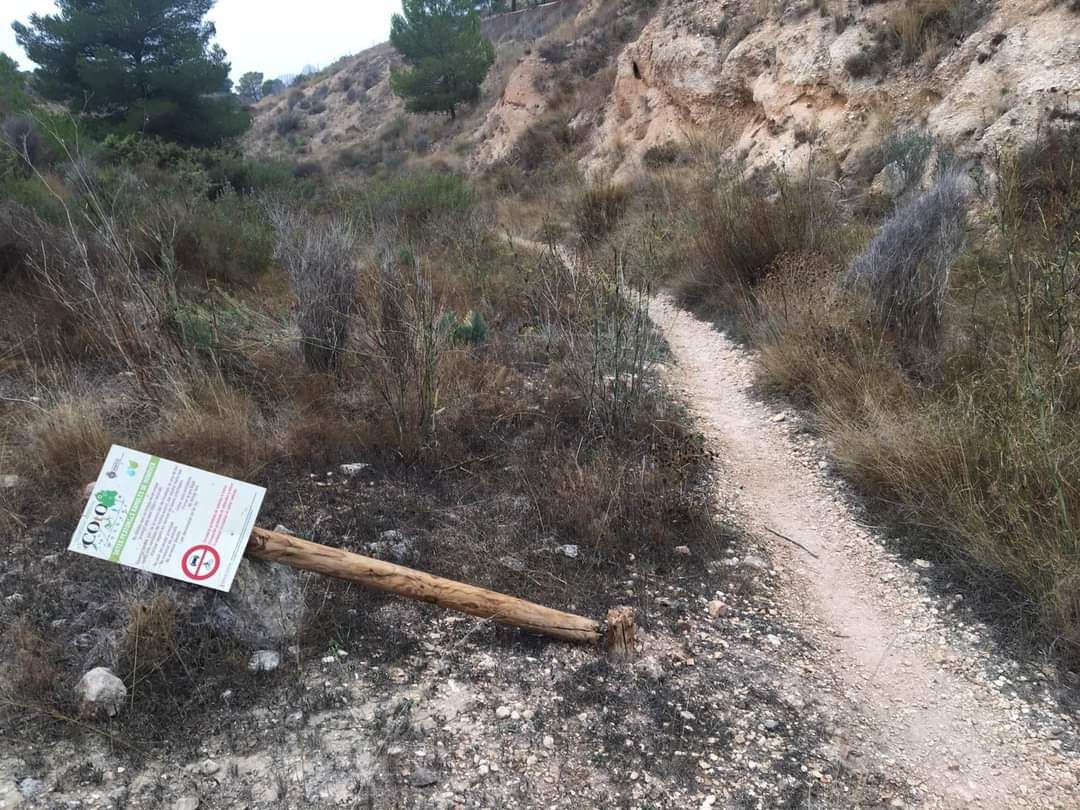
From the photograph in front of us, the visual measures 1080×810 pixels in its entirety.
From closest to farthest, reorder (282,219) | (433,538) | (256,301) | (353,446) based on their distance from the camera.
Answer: (433,538) → (353,446) → (282,219) → (256,301)

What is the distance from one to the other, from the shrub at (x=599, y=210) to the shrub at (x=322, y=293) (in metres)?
4.81

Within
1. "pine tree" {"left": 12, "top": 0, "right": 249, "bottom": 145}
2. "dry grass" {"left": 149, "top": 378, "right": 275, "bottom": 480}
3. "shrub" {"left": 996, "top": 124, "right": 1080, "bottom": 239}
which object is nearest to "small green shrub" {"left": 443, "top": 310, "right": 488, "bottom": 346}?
"dry grass" {"left": 149, "top": 378, "right": 275, "bottom": 480}

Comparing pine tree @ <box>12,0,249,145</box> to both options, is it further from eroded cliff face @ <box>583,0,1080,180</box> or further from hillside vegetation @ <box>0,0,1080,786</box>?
eroded cliff face @ <box>583,0,1080,180</box>

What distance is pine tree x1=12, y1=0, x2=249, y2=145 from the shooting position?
47.6 feet

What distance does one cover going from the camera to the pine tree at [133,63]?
14508 mm

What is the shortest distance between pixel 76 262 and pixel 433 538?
133 inches

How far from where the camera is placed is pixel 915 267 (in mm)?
4844

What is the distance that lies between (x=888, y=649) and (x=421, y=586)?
1898mm

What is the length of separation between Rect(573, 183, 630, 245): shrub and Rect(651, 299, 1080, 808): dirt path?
5.03 meters

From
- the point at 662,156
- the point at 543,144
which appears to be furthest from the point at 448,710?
the point at 543,144

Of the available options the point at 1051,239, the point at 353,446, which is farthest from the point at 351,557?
the point at 1051,239

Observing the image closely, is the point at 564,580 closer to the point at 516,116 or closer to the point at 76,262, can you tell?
the point at 76,262

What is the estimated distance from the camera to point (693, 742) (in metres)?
2.40

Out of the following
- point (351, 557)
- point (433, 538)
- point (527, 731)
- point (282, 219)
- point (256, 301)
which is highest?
point (282, 219)
